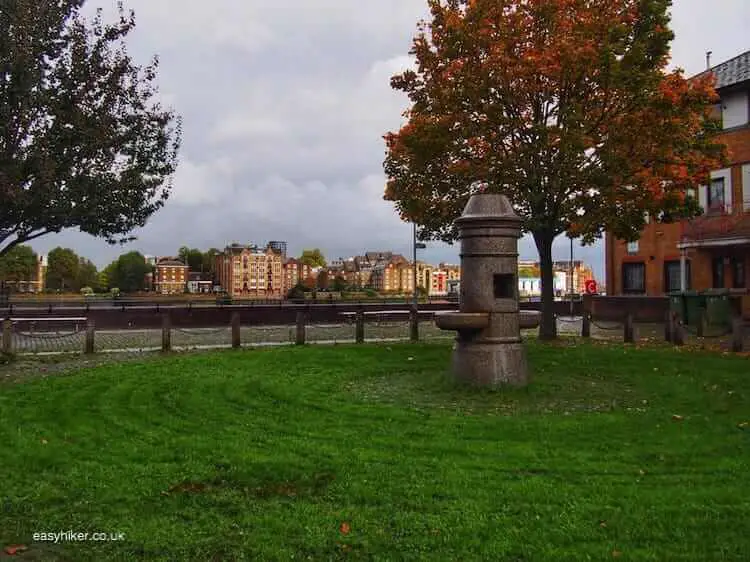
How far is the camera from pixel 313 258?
15125cm

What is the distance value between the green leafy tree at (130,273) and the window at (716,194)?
96185 millimetres

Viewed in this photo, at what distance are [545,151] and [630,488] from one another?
523 inches

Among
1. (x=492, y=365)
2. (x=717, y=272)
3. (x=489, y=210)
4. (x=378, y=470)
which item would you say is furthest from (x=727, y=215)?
(x=378, y=470)

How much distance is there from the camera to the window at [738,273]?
30.5 m

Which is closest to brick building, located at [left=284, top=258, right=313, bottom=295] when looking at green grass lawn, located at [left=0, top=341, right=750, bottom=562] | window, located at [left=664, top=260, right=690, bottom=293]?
window, located at [left=664, top=260, right=690, bottom=293]

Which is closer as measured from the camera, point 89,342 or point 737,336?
point 737,336

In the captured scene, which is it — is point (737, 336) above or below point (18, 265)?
below

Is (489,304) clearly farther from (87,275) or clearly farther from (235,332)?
(87,275)

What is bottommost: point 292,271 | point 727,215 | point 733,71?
point 727,215

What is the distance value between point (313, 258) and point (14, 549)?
14774 cm

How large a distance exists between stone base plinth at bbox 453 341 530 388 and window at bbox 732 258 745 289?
81.1 feet

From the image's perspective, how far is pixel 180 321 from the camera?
29250 millimetres

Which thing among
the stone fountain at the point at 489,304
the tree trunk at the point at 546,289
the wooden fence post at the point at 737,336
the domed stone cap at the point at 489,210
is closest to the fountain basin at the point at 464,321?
the stone fountain at the point at 489,304

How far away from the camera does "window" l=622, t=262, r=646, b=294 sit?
37.7 m
